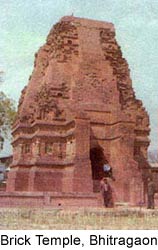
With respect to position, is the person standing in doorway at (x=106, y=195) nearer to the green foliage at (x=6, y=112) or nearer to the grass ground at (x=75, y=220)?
the grass ground at (x=75, y=220)

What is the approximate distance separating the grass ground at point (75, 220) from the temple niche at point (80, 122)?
27.4ft

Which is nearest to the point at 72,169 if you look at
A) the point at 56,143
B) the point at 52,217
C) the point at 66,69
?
the point at 56,143

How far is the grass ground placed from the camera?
13.2 meters

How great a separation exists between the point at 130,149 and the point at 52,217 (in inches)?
609

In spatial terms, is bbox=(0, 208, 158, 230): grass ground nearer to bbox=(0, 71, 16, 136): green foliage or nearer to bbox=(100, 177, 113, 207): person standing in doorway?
bbox=(100, 177, 113, 207): person standing in doorway

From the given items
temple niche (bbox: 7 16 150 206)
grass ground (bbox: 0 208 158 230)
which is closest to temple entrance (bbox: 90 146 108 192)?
temple niche (bbox: 7 16 150 206)

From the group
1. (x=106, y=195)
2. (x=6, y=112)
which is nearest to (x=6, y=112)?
(x=6, y=112)

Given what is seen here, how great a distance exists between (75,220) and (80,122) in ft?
47.9

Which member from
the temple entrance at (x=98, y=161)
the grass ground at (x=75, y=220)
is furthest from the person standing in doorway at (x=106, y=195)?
the temple entrance at (x=98, y=161)

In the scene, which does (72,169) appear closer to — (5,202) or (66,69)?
(5,202)

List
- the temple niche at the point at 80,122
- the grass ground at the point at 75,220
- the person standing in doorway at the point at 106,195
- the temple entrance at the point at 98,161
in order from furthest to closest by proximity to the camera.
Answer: the temple entrance at the point at 98,161, the temple niche at the point at 80,122, the person standing in doorway at the point at 106,195, the grass ground at the point at 75,220

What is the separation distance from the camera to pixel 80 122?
96.3 feet

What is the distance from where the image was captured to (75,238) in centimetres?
999

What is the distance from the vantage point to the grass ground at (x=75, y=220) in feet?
43.4
